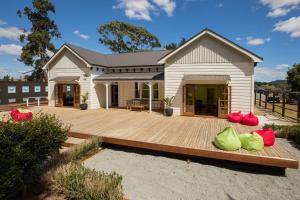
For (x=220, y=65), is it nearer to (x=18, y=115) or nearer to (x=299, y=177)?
(x=299, y=177)

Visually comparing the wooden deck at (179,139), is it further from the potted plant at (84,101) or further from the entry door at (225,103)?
the potted plant at (84,101)

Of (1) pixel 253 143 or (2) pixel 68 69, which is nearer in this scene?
(1) pixel 253 143

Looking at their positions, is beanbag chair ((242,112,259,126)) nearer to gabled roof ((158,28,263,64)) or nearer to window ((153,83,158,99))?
gabled roof ((158,28,263,64))

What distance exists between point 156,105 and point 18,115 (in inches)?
364

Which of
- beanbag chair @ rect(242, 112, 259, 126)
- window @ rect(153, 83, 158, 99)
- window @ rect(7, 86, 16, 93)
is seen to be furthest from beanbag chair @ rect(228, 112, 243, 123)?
window @ rect(7, 86, 16, 93)

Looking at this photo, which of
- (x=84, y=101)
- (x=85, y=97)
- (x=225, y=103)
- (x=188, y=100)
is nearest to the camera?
(x=225, y=103)

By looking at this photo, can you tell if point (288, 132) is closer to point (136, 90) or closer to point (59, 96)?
point (136, 90)

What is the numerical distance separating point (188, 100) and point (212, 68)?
8.30ft

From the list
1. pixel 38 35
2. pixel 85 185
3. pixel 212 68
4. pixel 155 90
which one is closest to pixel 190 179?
pixel 85 185

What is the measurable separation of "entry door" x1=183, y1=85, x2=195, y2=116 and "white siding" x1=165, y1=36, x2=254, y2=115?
30cm

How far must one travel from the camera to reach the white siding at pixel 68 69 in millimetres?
15695

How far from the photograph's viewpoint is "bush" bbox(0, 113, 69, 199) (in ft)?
11.3

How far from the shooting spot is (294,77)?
2639cm

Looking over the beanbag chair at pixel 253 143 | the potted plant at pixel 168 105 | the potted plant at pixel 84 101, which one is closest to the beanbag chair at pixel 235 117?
the potted plant at pixel 168 105
